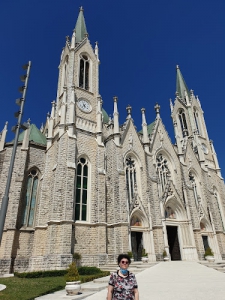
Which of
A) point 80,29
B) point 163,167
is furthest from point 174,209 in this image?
point 80,29

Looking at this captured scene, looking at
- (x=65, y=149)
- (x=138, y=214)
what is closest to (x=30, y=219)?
(x=65, y=149)

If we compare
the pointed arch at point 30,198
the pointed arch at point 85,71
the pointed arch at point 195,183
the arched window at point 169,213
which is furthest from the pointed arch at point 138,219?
the pointed arch at point 85,71

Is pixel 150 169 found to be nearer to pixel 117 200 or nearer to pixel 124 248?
pixel 117 200

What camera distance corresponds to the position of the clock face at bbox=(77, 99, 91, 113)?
2491 centimetres

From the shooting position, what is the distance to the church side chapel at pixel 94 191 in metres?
18.3

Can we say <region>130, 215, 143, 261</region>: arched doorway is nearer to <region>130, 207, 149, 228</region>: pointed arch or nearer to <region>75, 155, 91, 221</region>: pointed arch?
<region>130, 207, 149, 228</region>: pointed arch

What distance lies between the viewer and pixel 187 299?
7484mm

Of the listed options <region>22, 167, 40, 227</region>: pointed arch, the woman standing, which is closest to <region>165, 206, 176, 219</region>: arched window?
<region>22, 167, 40, 227</region>: pointed arch

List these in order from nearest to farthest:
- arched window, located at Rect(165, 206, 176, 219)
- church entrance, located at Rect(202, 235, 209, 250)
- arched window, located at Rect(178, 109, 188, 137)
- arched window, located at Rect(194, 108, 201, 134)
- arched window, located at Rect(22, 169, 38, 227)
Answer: arched window, located at Rect(22, 169, 38, 227)
arched window, located at Rect(165, 206, 176, 219)
church entrance, located at Rect(202, 235, 209, 250)
arched window, located at Rect(194, 108, 201, 134)
arched window, located at Rect(178, 109, 188, 137)

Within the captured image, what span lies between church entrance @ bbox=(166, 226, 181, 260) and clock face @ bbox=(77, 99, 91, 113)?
52.8 ft

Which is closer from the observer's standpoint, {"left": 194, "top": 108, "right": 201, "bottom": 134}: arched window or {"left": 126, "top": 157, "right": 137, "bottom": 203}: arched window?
{"left": 126, "top": 157, "right": 137, "bottom": 203}: arched window

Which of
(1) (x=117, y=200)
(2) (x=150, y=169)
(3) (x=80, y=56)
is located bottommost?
(1) (x=117, y=200)

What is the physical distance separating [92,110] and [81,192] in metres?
9.97

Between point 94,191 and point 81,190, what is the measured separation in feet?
4.11
